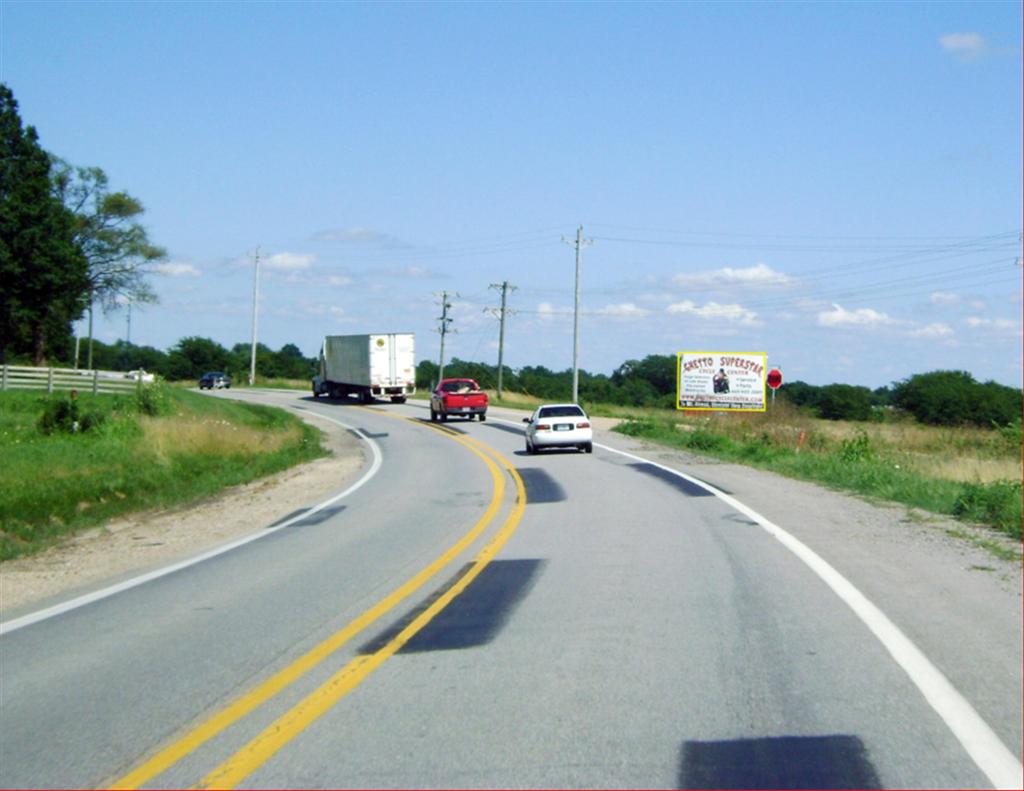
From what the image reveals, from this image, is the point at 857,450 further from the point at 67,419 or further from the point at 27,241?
the point at 27,241

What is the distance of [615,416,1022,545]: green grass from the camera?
1647cm

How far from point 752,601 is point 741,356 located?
46014 millimetres

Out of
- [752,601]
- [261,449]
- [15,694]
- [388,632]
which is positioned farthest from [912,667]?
[261,449]

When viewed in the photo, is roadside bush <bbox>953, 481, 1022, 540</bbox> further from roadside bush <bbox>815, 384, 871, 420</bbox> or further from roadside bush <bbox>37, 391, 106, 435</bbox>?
roadside bush <bbox>815, 384, 871, 420</bbox>

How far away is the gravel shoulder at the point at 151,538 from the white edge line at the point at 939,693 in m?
8.21

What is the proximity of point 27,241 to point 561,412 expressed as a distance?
139ft

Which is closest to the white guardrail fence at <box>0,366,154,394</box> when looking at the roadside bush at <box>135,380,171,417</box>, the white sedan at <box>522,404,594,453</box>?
the roadside bush at <box>135,380,171,417</box>

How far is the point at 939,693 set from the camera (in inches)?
282

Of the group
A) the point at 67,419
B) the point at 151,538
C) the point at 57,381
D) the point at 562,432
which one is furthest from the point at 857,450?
the point at 57,381

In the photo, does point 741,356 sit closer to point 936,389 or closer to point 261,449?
point 936,389

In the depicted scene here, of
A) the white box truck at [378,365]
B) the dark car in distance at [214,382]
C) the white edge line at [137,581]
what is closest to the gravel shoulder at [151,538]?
the white edge line at [137,581]

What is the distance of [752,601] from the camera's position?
10.5 meters

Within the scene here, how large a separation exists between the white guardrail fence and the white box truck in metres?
18.2

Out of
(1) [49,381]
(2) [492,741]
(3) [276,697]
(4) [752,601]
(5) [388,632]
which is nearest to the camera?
(2) [492,741]
